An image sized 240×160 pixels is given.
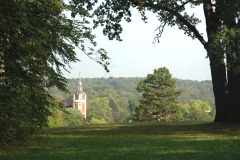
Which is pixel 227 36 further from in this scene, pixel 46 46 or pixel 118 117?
pixel 118 117

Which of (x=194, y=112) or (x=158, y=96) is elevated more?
(x=158, y=96)

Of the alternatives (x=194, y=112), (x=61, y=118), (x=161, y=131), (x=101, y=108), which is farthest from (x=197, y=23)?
(x=101, y=108)

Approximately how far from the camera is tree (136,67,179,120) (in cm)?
6412

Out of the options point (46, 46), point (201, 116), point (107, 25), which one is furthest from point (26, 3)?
point (201, 116)

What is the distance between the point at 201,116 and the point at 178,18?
86743 mm

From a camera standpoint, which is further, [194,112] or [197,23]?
[194,112]

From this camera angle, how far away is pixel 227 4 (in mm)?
18375

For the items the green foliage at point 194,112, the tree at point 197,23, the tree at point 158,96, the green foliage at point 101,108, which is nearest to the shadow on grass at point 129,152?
the tree at point 197,23

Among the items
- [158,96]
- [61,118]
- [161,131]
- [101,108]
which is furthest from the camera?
[101,108]

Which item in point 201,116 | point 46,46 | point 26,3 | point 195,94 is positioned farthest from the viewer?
point 195,94

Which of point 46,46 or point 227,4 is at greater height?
point 227,4

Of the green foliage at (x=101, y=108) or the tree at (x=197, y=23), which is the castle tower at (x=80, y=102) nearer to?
the green foliage at (x=101, y=108)

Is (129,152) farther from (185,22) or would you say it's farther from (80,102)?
(80,102)

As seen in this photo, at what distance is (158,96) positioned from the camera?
66.4 metres
